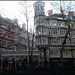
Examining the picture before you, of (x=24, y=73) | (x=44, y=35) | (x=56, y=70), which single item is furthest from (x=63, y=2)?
(x=44, y=35)

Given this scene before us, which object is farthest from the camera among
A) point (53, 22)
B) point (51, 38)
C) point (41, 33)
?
point (53, 22)

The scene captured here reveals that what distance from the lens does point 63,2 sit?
21.0 meters

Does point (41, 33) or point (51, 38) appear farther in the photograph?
point (51, 38)

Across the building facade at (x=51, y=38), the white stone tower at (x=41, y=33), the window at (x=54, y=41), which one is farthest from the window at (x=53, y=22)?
the window at (x=54, y=41)

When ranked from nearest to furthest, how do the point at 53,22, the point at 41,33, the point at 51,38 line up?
the point at 41,33 < the point at 51,38 < the point at 53,22

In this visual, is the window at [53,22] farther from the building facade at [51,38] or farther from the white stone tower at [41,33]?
the white stone tower at [41,33]

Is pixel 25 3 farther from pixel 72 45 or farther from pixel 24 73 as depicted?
pixel 72 45

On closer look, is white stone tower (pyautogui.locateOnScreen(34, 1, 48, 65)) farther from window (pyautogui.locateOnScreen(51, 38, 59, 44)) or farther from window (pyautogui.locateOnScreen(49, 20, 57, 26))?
window (pyautogui.locateOnScreen(51, 38, 59, 44))

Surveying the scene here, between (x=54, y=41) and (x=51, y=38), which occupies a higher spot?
(x=51, y=38)

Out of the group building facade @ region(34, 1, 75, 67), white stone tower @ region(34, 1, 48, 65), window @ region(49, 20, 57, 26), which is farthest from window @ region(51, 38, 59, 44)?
window @ region(49, 20, 57, 26)

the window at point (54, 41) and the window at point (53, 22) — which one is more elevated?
the window at point (53, 22)

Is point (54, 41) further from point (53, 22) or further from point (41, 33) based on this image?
point (53, 22)

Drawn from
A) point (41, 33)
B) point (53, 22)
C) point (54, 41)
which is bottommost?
point (54, 41)

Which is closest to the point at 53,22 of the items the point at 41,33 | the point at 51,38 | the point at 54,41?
the point at 51,38
